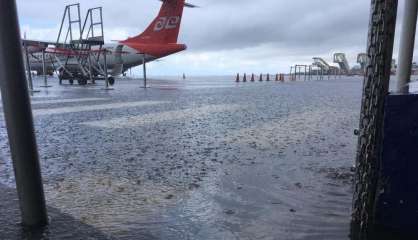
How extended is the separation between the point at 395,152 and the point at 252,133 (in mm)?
3937

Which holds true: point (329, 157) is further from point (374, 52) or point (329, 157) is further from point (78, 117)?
point (78, 117)

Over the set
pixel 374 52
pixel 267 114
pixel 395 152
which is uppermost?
pixel 374 52

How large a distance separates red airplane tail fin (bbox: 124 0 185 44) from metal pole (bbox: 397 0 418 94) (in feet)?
84.6

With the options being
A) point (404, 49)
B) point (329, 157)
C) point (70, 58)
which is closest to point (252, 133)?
point (329, 157)

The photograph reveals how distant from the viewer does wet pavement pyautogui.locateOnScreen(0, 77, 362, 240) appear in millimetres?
2531

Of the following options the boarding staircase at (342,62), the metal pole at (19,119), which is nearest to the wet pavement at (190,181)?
the metal pole at (19,119)

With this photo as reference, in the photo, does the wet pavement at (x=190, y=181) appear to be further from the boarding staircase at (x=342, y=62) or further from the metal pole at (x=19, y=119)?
the boarding staircase at (x=342, y=62)

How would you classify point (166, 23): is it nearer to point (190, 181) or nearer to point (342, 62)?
point (190, 181)

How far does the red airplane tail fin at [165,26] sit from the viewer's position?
29016mm

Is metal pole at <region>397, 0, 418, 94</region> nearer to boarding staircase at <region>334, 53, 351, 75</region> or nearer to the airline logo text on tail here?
the airline logo text on tail

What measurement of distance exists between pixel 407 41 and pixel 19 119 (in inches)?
160

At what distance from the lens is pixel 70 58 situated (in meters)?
24.9

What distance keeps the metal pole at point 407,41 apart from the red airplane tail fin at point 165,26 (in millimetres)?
25801

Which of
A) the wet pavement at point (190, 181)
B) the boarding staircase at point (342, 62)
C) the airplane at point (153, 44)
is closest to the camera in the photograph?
the wet pavement at point (190, 181)
